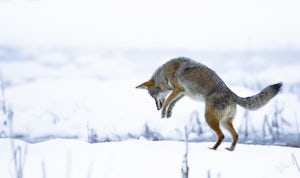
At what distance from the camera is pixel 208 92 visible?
28.3ft

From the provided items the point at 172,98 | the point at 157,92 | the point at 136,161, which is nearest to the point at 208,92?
the point at 172,98

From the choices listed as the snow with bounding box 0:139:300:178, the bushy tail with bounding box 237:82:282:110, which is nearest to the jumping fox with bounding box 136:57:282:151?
the bushy tail with bounding box 237:82:282:110

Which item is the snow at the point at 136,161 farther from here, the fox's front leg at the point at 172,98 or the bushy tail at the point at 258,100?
the fox's front leg at the point at 172,98

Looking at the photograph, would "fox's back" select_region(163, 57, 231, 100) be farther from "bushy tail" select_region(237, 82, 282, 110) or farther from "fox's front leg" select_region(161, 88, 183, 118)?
"bushy tail" select_region(237, 82, 282, 110)

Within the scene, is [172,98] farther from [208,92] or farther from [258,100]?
[258,100]

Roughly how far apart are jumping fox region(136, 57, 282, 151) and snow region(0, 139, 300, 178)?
101 cm

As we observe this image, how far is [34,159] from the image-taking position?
6316mm

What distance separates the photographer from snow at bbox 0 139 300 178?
5.98 metres

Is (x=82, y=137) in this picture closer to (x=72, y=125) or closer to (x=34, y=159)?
(x=72, y=125)

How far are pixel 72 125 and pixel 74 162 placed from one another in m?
5.29

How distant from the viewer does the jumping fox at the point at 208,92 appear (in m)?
8.37

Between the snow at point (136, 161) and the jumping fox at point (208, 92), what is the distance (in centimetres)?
101

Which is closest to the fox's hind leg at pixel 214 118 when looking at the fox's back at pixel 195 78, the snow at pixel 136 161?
the fox's back at pixel 195 78

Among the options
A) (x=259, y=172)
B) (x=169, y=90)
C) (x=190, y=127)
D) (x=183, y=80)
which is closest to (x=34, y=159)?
(x=259, y=172)
